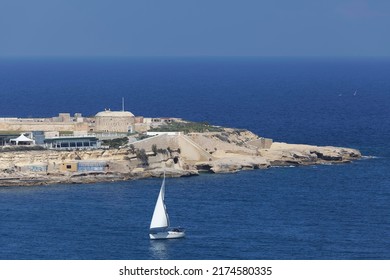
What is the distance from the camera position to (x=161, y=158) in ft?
282

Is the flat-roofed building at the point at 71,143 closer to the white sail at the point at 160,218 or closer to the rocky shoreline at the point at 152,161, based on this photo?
the rocky shoreline at the point at 152,161

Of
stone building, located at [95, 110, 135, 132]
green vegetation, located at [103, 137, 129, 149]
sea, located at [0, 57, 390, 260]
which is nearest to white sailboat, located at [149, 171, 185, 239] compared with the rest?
sea, located at [0, 57, 390, 260]

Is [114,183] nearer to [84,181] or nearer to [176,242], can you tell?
[84,181]

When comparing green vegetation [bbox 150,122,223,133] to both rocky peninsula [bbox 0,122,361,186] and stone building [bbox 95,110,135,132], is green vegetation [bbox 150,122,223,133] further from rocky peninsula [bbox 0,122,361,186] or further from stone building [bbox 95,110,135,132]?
stone building [bbox 95,110,135,132]

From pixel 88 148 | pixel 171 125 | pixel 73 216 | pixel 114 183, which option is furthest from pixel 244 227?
pixel 171 125

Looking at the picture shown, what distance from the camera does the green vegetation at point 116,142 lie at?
87.4 meters

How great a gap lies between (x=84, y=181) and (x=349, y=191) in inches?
556

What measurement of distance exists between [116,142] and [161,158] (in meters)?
3.85

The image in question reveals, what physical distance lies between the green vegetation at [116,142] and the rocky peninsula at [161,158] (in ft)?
0.95

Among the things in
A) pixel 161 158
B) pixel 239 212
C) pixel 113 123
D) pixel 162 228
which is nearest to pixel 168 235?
pixel 162 228

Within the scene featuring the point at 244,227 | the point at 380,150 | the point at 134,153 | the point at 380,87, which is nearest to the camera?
the point at 244,227

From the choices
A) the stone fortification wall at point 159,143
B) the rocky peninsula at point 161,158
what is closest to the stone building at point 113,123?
the rocky peninsula at point 161,158

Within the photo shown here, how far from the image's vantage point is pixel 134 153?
8525 cm

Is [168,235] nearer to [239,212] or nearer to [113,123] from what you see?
[239,212]
